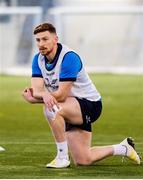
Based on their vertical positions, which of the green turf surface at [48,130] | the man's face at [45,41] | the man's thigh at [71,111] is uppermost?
the man's face at [45,41]

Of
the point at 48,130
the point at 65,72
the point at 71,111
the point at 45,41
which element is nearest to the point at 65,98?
the point at 71,111

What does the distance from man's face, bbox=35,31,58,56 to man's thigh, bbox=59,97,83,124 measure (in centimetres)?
54

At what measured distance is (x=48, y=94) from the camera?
1059 cm

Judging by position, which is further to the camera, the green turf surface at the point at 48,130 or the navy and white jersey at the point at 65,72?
the navy and white jersey at the point at 65,72

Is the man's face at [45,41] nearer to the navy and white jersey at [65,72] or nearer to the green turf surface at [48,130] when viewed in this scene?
the navy and white jersey at [65,72]

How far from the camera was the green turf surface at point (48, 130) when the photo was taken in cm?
1046

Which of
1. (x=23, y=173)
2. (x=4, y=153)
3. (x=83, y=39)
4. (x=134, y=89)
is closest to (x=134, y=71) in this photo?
(x=83, y=39)

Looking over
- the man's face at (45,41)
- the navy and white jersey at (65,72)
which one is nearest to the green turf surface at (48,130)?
the navy and white jersey at (65,72)

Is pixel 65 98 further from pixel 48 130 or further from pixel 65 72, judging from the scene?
pixel 48 130

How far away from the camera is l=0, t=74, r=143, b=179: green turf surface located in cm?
1046

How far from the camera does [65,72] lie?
10.7m

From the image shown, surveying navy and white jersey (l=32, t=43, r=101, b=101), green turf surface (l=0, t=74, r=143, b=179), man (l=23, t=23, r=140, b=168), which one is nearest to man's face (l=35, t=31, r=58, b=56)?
man (l=23, t=23, r=140, b=168)

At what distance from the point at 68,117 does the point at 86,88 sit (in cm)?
39

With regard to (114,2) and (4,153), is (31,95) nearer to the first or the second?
(4,153)
